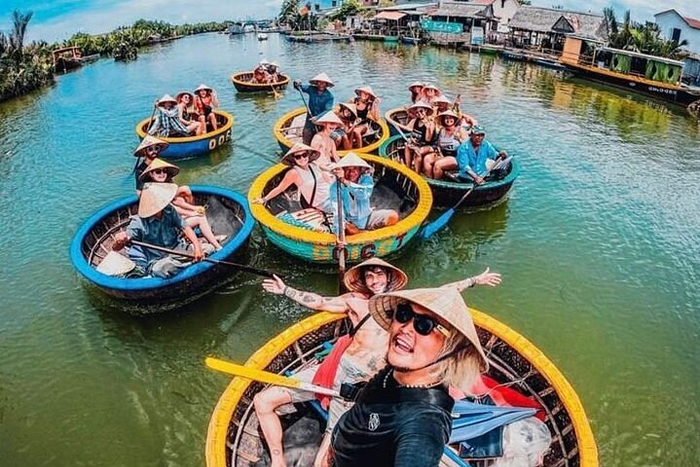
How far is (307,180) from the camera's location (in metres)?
8.09

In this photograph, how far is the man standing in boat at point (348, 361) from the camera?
4184 mm

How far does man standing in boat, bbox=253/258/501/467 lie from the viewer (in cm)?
418

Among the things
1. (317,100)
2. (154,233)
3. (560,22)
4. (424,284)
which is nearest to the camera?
(154,233)

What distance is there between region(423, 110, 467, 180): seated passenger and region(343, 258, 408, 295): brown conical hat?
548 centimetres

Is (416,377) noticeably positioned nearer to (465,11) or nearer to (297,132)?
(297,132)

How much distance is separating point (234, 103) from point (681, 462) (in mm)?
18665

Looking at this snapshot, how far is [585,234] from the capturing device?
9586 mm

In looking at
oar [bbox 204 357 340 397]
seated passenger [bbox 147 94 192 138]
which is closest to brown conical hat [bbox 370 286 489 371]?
oar [bbox 204 357 340 397]

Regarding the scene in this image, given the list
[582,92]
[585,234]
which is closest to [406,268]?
[585,234]

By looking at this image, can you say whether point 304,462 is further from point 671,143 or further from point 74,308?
point 671,143

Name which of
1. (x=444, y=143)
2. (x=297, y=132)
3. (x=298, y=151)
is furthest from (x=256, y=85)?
(x=298, y=151)

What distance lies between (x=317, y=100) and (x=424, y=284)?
6.10 m

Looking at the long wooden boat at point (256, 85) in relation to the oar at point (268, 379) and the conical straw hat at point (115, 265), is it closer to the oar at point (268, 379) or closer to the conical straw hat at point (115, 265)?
the conical straw hat at point (115, 265)

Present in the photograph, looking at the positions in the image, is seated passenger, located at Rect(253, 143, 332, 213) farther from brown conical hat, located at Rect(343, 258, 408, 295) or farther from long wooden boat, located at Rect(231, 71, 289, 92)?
long wooden boat, located at Rect(231, 71, 289, 92)
